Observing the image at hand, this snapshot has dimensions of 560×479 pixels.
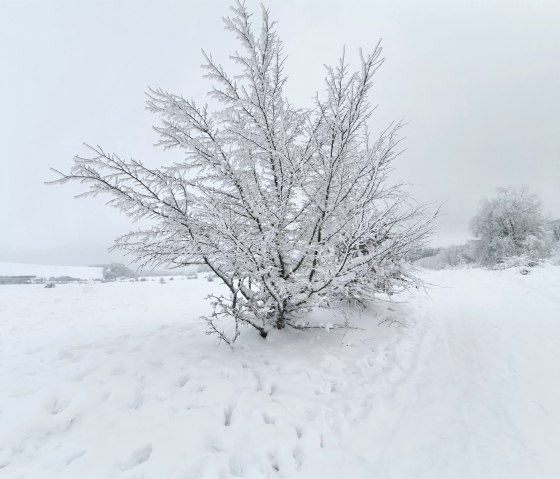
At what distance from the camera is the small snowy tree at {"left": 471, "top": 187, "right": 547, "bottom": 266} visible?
89.1 feet

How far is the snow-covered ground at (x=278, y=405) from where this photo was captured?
7.60 ft

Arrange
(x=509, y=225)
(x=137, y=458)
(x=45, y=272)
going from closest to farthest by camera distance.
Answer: (x=137, y=458), (x=509, y=225), (x=45, y=272)

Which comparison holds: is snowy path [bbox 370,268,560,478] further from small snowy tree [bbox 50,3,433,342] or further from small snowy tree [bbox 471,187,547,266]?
small snowy tree [bbox 471,187,547,266]

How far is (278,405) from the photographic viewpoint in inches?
122

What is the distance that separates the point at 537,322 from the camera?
589 centimetres

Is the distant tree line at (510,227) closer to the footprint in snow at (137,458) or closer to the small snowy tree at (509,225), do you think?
the small snowy tree at (509,225)

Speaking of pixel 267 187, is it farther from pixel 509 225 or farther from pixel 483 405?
pixel 509 225

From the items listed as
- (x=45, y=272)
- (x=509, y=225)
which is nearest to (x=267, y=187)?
(x=509, y=225)

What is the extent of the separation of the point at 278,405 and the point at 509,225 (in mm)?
35016

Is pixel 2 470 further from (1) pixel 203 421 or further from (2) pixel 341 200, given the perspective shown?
(2) pixel 341 200

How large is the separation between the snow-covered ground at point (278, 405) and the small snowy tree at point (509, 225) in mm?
28209

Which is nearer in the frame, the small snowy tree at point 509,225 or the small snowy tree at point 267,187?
the small snowy tree at point 267,187

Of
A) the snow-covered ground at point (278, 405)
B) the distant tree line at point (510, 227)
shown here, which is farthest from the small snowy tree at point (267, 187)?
the distant tree line at point (510, 227)

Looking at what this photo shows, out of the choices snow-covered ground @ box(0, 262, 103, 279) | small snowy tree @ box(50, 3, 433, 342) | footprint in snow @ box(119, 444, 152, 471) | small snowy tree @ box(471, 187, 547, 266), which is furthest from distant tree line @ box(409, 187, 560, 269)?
snow-covered ground @ box(0, 262, 103, 279)
